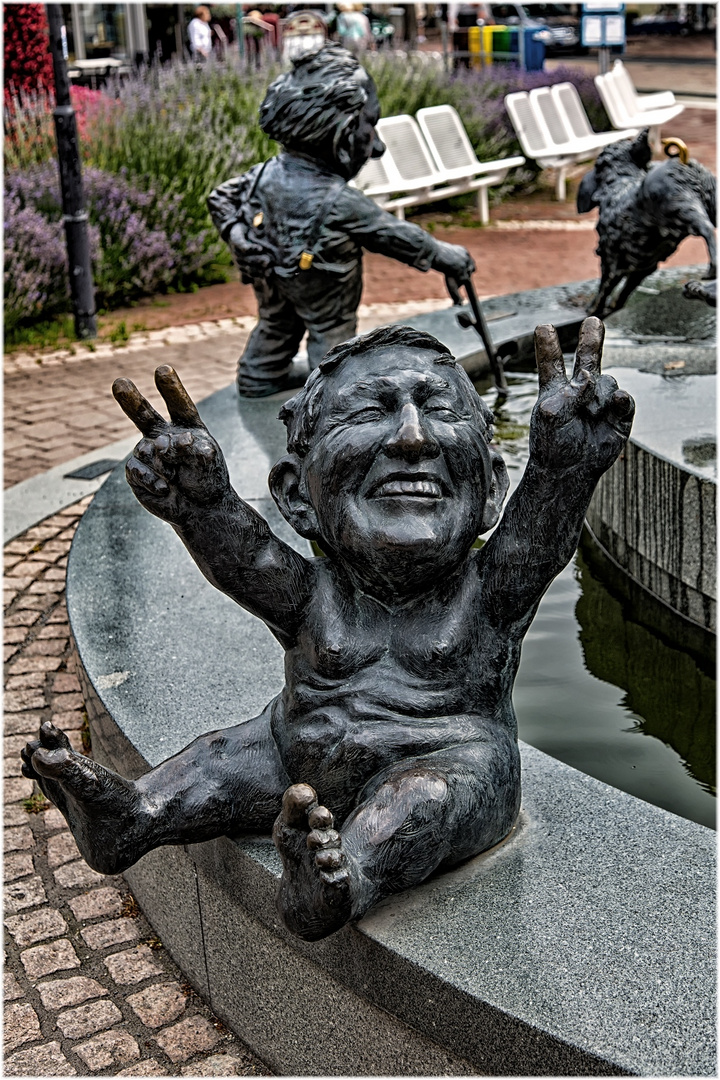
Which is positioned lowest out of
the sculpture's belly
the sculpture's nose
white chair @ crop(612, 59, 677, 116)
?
the sculpture's belly

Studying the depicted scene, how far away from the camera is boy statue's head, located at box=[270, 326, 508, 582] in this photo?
2316mm

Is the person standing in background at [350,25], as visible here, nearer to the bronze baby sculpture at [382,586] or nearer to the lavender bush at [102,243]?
the lavender bush at [102,243]

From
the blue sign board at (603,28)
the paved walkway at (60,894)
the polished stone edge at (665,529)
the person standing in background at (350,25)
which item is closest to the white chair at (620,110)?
the blue sign board at (603,28)

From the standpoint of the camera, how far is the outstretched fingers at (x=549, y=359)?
229cm

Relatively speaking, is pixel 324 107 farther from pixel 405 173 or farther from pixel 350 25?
pixel 350 25

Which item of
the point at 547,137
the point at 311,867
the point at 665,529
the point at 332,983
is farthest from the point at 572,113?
the point at 311,867

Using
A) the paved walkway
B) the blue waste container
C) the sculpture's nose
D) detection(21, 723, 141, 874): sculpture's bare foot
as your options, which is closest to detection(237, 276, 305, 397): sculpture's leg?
the paved walkway

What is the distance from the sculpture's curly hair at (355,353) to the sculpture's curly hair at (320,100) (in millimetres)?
2769

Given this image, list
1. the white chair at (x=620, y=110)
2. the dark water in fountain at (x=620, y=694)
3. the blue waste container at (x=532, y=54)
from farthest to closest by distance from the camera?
the blue waste container at (x=532, y=54), the white chair at (x=620, y=110), the dark water in fountain at (x=620, y=694)

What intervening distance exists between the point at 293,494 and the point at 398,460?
31 centimetres

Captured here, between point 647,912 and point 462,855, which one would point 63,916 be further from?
point 647,912

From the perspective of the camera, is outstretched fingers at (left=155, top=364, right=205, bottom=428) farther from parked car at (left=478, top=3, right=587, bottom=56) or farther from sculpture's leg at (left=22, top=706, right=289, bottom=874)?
parked car at (left=478, top=3, right=587, bottom=56)

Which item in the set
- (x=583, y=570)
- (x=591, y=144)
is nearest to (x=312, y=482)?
(x=583, y=570)

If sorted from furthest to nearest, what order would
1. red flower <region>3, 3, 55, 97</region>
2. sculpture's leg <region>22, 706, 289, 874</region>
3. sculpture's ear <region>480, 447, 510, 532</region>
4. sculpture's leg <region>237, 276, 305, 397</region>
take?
1. red flower <region>3, 3, 55, 97</region>
2. sculpture's leg <region>237, 276, 305, 397</region>
3. sculpture's ear <region>480, 447, 510, 532</region>
4. sculpture's leg <region>22, 706, 289, 874</region>
